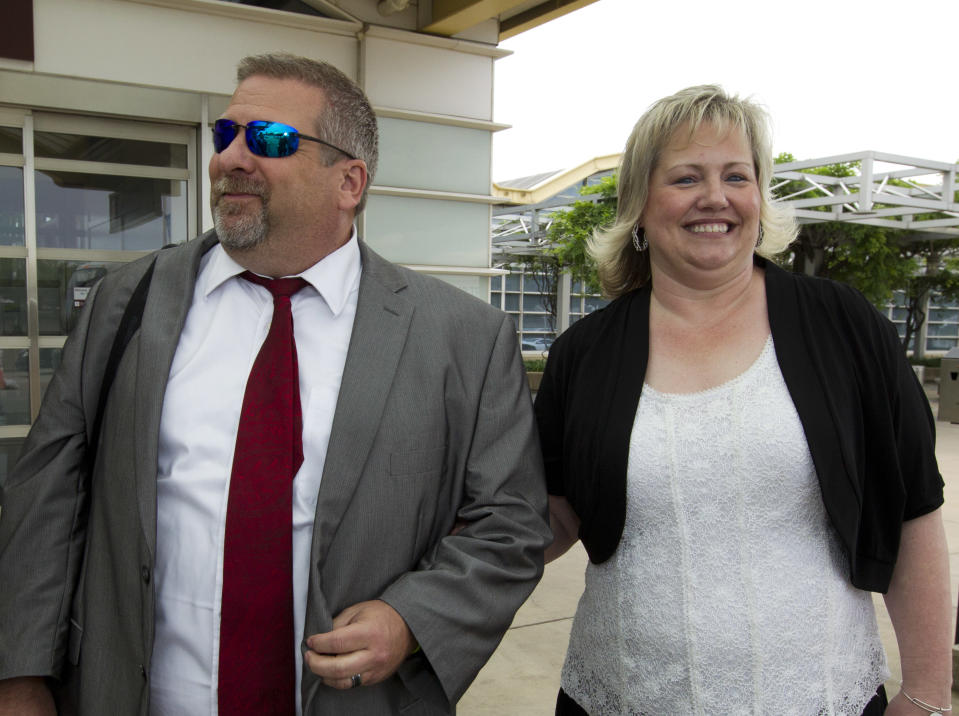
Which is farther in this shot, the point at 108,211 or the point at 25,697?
the point at 108,211

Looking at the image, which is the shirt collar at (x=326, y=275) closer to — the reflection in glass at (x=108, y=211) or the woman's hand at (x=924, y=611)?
the woman's hand at (x=924, y=611)

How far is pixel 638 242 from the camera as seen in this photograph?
2254 millimetres

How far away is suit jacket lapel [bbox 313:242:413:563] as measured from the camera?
5.65ft

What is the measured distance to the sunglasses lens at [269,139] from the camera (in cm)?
191

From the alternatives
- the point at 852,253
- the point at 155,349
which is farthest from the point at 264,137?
the point at 852,253

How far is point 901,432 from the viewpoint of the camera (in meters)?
1.93

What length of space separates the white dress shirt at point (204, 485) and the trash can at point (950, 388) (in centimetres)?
1585

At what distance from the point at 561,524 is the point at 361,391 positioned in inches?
32.4

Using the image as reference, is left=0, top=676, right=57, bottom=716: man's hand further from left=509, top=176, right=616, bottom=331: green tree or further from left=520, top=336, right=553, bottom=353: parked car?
left=520, top=336, right=553, bottom=353: parked car

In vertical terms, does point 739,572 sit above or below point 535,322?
above

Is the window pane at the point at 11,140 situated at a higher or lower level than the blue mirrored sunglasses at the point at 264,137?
higher

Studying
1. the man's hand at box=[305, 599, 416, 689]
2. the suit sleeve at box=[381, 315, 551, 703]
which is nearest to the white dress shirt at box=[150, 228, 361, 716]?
the man's hand at box=[305, 599, 416, 689]

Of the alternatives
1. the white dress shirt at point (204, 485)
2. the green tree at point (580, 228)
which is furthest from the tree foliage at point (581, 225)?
the white dress shirt at point (204, 485)

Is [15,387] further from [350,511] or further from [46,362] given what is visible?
[350,511]
